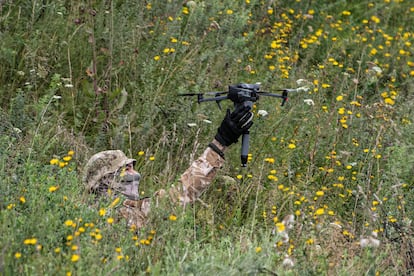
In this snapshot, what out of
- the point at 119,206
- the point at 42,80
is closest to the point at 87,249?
the point at 119,206

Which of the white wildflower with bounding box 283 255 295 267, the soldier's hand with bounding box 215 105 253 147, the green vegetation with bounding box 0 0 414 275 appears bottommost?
the green vegetation with bounding box 0 0 414 275

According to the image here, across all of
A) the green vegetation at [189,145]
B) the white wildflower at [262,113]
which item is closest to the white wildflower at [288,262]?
the green vegetation at [189,145]

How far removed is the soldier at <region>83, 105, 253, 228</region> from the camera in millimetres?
3867

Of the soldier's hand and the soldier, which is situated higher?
the soldier's hand

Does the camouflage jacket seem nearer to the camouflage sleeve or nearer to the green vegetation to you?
the camouflage sleeve

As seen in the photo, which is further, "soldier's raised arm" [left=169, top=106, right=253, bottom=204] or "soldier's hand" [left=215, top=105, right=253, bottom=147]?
"soldier's raised arm" [left=169, top=106, right=253, bottom=204]

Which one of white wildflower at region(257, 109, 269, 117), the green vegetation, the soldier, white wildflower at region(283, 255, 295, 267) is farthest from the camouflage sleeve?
white wildflower at region(257, 109, 269, 117)

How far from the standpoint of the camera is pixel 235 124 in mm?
3869

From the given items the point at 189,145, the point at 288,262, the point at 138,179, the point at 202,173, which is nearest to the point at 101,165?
the point at 138,179

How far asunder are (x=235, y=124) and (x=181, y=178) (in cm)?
44

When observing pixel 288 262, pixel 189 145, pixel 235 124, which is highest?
pixel 235 124

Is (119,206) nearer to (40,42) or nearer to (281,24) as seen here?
(40,42)

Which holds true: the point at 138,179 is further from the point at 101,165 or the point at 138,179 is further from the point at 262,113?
the point at 262,113

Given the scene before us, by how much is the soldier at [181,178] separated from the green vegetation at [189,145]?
5.1 inches
